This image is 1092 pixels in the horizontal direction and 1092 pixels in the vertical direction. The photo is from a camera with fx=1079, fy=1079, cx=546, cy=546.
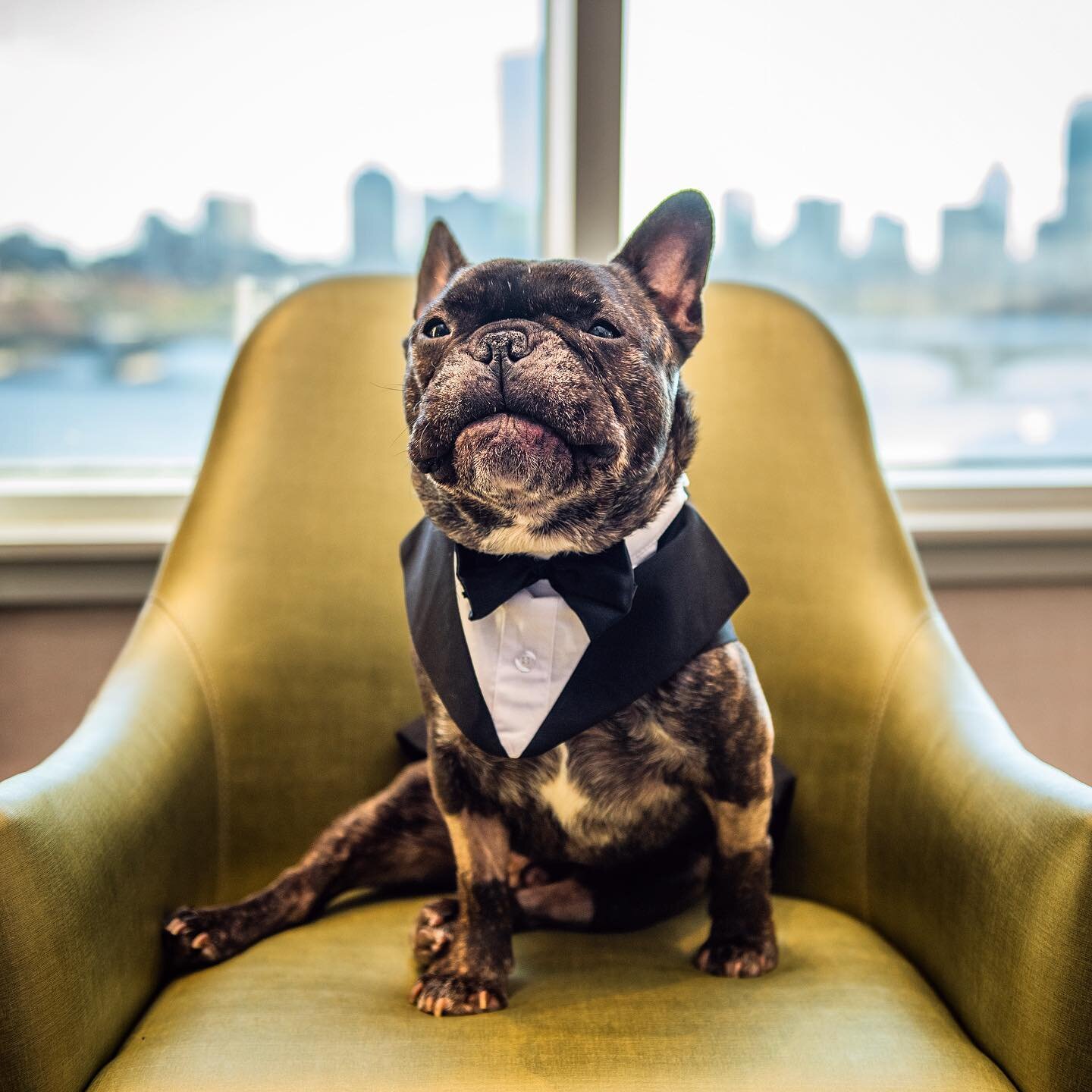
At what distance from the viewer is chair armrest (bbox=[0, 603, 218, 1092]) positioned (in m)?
0.74

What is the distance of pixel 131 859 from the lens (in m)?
0.91

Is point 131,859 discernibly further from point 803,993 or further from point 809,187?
point 809,187

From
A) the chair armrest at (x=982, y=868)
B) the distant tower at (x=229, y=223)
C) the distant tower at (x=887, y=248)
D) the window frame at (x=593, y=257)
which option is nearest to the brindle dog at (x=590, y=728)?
the chair armrest at (x=982, y=868)

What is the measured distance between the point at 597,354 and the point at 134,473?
3.45 feet

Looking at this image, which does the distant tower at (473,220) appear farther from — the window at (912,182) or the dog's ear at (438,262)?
the dog's ear at (438,262)

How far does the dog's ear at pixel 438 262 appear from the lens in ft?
3.18

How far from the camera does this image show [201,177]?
5.17ft

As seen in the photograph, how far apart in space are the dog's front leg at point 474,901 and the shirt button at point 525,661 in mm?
131

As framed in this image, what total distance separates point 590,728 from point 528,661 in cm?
8

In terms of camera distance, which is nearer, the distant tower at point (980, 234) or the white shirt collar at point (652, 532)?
the white shirt collar at point (652, 532)

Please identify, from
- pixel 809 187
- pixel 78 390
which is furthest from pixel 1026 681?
pixel 78 390

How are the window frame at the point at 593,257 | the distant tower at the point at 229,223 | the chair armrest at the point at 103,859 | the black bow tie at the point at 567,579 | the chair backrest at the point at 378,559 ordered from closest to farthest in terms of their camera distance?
the chair armrest at the point at 103,859 < the black bow tie at the point at 567,579 < the chair backrest at the point at 378,559 < the window frame at the point at 593,257 < the distant tower at the point at 229,223

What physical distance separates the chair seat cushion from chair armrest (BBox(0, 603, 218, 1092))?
0.05 m

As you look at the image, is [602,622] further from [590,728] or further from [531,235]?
[531,235]
